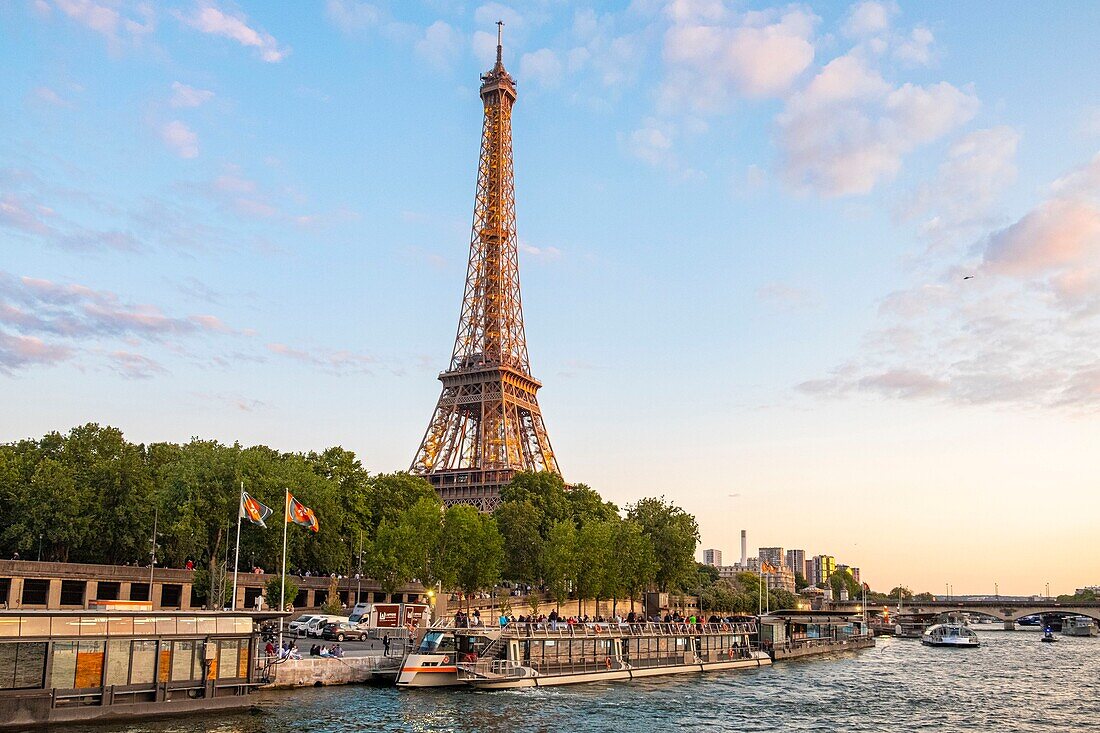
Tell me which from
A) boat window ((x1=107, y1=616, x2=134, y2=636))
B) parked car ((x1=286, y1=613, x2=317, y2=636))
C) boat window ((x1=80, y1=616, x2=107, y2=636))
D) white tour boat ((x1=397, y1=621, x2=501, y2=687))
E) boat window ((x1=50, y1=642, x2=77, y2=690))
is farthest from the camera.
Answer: parked car ((x1=286, y1=613, x2=317, y2=636))

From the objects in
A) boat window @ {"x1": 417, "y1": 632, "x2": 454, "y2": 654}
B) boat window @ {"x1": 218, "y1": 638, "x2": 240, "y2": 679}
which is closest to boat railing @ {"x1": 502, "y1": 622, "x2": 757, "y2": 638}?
boat window @ {"x1": 417, "y1": 632, "x2": 454, "y2": 654}

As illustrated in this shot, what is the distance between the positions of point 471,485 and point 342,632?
227 feet

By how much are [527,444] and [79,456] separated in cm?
6439

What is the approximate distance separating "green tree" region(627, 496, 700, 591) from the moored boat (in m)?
39.9

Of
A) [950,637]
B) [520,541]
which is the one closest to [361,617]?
[520,541]

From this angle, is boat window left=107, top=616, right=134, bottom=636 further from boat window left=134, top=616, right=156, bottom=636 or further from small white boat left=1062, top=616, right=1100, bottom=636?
small white boat left=1062, top=616, right=1100, bottom=636

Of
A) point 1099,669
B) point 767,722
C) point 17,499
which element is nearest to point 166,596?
point 17,499

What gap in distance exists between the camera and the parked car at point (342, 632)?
63753 mm

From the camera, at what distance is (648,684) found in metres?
59.1

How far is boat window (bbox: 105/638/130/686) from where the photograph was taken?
38.2m

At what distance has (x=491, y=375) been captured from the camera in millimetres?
140000

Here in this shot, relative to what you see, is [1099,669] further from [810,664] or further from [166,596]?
[166,596]

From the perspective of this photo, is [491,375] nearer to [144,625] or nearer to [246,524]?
[246,524]

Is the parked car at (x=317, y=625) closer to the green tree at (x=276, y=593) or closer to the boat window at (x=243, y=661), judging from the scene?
the green tree at (x=276, y=593)
